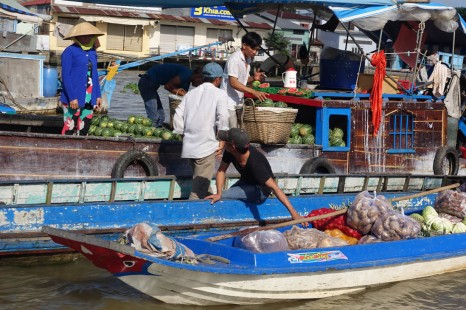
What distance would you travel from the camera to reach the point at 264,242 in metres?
7.13

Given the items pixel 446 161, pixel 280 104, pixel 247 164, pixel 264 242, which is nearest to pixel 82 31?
pixel 280 104

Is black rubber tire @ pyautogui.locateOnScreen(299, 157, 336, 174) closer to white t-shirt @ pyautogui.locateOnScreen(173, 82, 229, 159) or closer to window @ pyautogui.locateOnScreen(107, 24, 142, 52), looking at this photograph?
white t-shirt @ pyautogui.locateOnScreen(173, 82, 229, 159)

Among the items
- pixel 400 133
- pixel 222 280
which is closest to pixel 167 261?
pixel 222 280

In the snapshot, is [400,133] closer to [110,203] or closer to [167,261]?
[110,203]

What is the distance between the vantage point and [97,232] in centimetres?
789

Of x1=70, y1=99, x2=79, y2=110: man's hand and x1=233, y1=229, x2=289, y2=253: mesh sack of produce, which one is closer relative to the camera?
x1=233, y1=229, x2=289, y2=253: mesh sack of produce

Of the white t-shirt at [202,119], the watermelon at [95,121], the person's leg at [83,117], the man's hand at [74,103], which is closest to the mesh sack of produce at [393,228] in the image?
the white t-shirt at [202,119]

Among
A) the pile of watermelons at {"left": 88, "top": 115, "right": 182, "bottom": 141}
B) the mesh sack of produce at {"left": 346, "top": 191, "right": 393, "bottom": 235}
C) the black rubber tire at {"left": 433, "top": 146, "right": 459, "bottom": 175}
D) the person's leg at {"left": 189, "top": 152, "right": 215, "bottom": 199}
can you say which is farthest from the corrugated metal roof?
the mesh sack of produce at {"left": 346, "top": 191, "right": 393, "bottom": 235}

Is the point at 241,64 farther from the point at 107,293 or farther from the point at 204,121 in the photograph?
the point at 107,293

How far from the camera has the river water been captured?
734cm

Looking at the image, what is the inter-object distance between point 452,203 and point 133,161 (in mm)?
3745

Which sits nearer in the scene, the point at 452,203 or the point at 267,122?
the point at 452,203

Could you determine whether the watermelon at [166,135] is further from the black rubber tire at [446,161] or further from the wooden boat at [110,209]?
the black rubber tire at [446,161]

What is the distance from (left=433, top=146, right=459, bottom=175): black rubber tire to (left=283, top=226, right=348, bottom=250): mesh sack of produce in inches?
193
